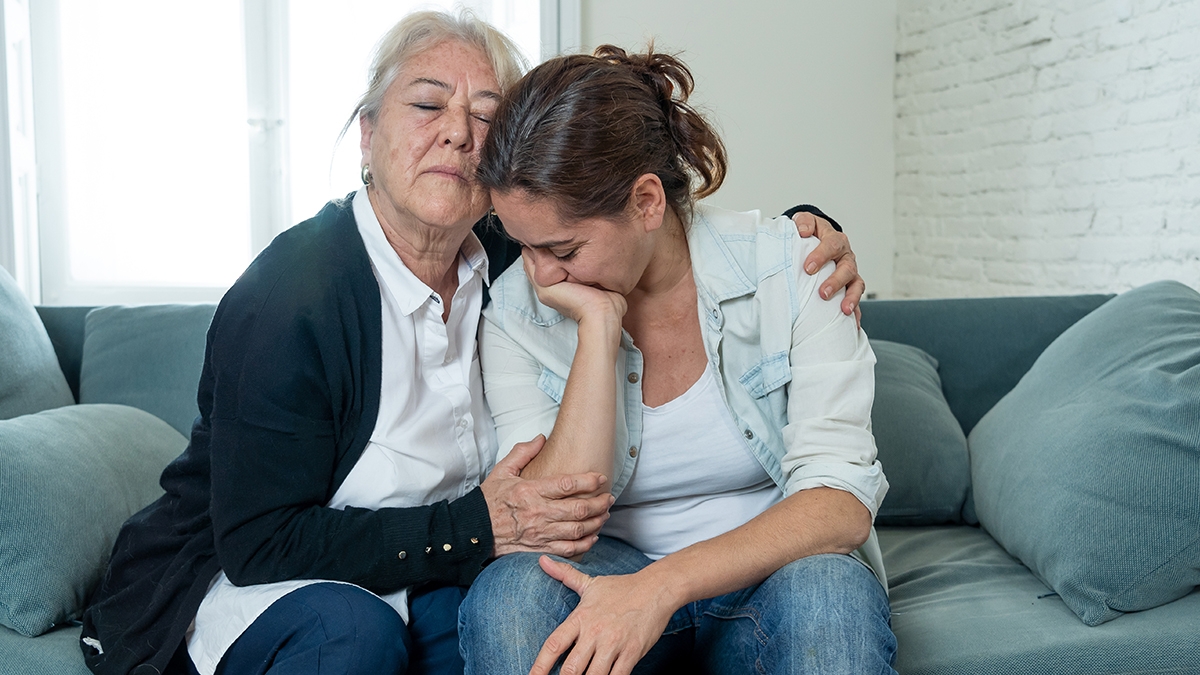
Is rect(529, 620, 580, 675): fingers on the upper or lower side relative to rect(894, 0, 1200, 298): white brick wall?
lower

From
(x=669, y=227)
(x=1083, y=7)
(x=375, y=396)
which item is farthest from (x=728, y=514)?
(x=1083, y=7)

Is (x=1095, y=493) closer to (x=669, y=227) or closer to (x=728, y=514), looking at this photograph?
(x=728, y=514)

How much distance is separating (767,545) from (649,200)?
1.63 ft

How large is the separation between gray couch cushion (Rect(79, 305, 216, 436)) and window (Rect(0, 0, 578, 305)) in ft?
5.55

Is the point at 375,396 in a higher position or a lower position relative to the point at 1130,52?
lower

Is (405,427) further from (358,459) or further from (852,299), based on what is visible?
(852,299)

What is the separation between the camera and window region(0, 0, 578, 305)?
11.7 feet

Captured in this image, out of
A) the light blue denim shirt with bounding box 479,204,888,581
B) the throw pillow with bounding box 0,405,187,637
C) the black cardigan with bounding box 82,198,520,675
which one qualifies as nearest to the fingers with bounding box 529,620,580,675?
the black cardigan with bounding box 82,198,520,675

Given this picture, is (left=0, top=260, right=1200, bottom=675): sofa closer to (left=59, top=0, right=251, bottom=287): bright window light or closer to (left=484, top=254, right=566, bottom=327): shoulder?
(left=484, top=254, right=566, bottom=327): shoulder

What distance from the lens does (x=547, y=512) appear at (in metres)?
1.28

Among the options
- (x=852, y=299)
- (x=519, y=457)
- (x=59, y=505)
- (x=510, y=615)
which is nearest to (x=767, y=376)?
(x=852, y=299)

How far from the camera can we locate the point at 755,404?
4.70ft

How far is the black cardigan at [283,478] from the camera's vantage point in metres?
1.23

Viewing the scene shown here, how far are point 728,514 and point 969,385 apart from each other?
95cm
